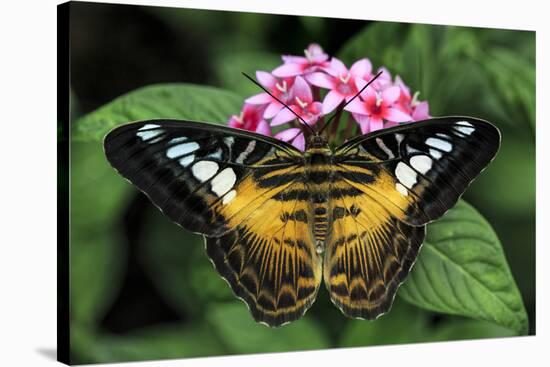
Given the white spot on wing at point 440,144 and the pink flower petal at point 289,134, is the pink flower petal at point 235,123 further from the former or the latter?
the white spot on wing at point 440,144

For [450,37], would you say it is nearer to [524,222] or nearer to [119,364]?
[524,222]

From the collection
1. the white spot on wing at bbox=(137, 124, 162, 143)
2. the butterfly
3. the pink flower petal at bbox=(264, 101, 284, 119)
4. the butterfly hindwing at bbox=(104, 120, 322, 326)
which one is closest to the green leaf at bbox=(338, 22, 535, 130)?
the pink flower petal at bbox=(264, 101, 284, 119)

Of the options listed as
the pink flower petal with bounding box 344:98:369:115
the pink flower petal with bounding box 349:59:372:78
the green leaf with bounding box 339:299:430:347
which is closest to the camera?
the pink flower petal with bounding box 344:98:369:115

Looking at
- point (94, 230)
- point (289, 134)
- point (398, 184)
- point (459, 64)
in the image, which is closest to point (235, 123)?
point (289, 134)

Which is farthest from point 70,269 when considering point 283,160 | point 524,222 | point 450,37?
point 524,222

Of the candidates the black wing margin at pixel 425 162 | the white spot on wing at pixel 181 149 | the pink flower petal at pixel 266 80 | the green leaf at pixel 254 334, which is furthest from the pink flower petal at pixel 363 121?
the green leaf at pixel 254 334

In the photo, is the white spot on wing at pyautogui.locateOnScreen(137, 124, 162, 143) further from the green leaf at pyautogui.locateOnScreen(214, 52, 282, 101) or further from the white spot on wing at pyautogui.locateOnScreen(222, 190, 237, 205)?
the green leaf at pyautogui.locateOnScreen(214, 52, 282, 101)

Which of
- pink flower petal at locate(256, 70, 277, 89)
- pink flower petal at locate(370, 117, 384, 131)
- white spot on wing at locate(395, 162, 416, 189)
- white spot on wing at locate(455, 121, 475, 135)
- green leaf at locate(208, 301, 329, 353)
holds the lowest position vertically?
green leaf at locate(208, 301, 329, 353)
